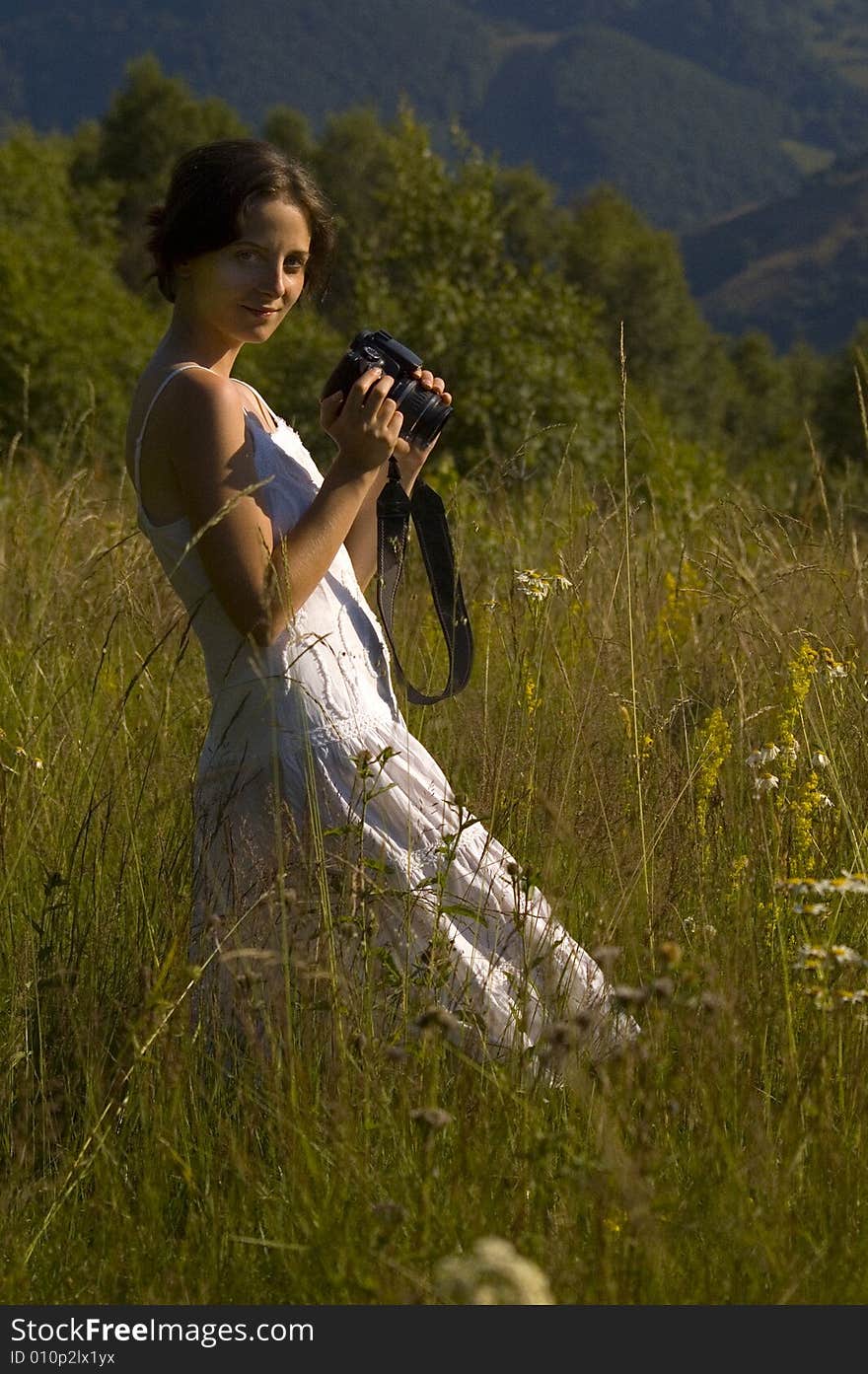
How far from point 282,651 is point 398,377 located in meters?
0.49

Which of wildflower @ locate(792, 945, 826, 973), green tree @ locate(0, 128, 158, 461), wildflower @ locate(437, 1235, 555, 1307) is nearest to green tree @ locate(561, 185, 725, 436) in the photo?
green tree @ locate(0, 128, 158, 461)

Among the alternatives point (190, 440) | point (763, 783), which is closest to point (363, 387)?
point (190, 440)

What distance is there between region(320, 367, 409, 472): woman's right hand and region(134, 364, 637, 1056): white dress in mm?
147

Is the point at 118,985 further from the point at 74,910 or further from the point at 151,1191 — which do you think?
the point at 151,1191

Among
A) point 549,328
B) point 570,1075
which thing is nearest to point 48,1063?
point 570,1075

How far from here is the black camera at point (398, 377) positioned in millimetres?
2428

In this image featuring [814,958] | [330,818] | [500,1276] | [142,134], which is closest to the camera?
[500,1276]

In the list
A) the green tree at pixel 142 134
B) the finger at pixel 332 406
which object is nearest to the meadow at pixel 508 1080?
the finger at pixel 332 406

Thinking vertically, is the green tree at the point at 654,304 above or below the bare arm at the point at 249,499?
below

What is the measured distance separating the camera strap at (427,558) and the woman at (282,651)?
12 cm

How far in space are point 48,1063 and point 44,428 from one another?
23161mm

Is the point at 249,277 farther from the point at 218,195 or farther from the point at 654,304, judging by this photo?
the point at 654,304

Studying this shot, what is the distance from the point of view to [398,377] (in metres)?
2.44

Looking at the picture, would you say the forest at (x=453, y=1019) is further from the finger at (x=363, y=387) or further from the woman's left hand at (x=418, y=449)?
the finger at (x=363, y=387)
